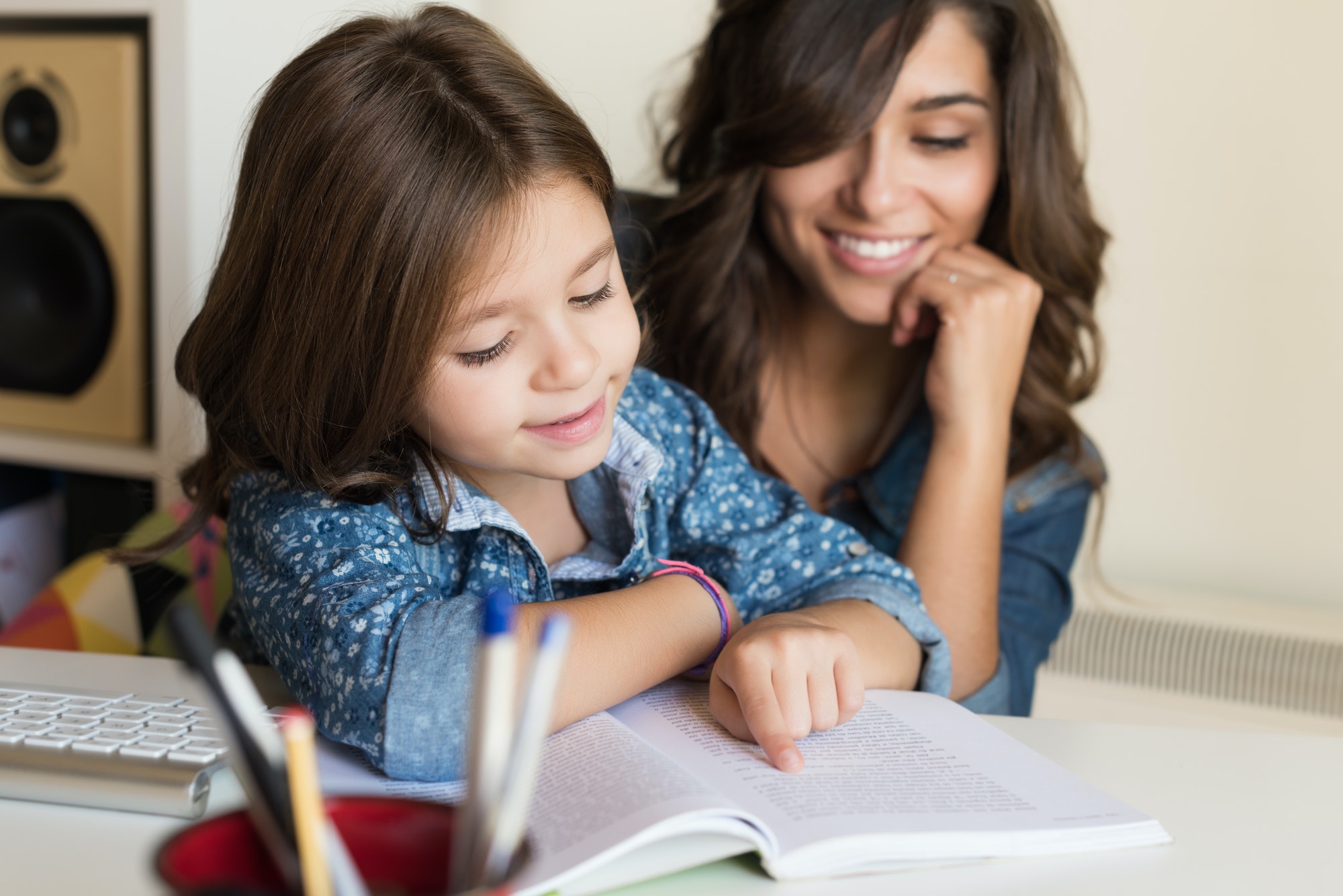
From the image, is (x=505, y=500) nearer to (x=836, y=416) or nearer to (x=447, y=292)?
(x=447, y=292)

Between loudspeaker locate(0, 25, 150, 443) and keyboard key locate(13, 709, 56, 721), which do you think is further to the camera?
loudspeaker locate(0, 25, 150, 443)

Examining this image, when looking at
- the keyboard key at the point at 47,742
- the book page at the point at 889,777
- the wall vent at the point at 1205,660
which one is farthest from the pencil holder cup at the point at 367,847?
the wall vent at the point at 1205,660

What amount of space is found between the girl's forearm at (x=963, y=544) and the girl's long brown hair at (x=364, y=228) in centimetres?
54

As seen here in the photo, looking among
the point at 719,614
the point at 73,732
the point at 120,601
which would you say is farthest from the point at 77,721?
the point at 120,601

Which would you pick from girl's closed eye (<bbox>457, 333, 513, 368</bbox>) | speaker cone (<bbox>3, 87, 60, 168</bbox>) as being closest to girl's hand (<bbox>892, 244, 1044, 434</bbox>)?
girl's closed eye (<bbox>457, 333, 513, 368</bbox>)

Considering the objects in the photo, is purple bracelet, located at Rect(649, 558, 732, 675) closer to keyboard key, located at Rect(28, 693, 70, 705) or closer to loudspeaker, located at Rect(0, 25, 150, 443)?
keyboard key, located at Rect(28, 693, 70, 705)

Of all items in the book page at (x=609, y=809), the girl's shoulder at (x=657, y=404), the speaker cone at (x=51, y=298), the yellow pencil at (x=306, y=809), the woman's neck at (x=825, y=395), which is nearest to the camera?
the yellow pencil at (x=306, y=809)

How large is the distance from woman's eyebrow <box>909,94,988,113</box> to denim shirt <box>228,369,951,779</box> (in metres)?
0.38

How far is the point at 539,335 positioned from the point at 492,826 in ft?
1.69

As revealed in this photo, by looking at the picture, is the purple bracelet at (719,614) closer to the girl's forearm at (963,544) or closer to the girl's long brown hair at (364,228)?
the girl's long brown hair at (364,228)

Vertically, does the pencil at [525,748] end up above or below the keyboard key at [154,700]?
above

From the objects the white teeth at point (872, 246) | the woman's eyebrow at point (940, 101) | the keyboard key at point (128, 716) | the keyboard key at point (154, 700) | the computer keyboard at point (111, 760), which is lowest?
the keyboard key at point (154, 700)

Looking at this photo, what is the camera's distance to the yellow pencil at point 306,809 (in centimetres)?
30

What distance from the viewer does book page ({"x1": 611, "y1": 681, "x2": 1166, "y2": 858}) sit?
0.61 m
